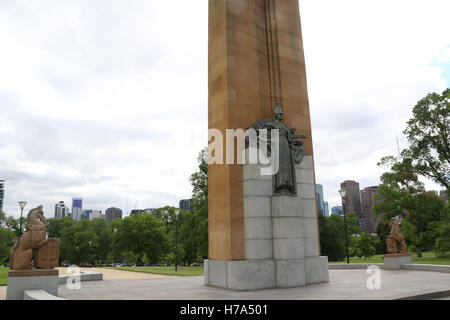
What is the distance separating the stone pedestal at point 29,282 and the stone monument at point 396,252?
17.0 m

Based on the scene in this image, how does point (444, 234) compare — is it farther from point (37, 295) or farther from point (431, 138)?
point (37, 295)

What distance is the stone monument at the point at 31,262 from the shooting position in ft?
32.4

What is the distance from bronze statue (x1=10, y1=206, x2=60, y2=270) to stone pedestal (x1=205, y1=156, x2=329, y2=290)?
559 centimetres

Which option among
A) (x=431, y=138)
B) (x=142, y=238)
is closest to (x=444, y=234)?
(x=431, y=138)

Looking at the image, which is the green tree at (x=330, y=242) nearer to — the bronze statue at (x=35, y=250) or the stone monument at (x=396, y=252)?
the stone monument at (x=396, y=252)

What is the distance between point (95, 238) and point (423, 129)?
185 feet

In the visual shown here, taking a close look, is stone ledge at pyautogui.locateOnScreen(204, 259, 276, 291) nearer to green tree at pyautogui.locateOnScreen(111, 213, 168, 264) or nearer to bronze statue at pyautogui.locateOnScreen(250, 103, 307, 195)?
bronze statue at pyautogui.locateOnScreen(250, 103, 307, 195)

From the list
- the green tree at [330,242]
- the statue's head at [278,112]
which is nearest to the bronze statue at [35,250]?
the statue's head at [278,112]

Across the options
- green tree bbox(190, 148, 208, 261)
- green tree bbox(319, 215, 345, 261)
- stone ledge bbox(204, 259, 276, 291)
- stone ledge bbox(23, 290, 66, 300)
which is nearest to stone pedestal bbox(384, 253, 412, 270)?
stone ledge bbox(204, 259, 276, 291)

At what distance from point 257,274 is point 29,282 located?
7.31m

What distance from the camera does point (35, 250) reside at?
1050 cm

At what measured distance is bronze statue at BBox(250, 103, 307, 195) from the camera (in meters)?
12.6
